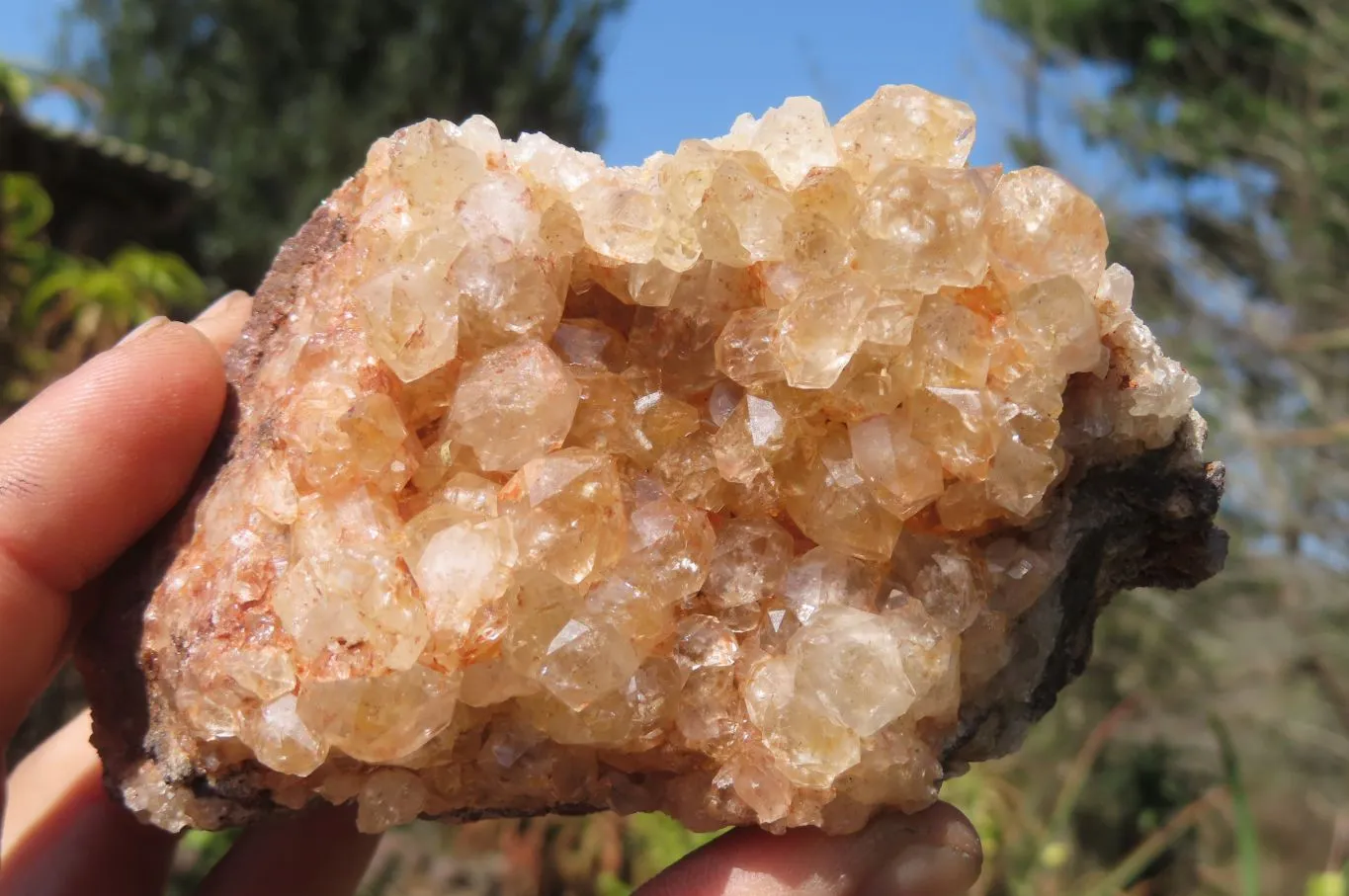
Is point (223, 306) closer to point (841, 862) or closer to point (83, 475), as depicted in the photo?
point (83, 475)

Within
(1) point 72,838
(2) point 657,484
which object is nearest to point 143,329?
(2) point 657,484

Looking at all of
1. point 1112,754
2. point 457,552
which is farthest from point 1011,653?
point 1112,754

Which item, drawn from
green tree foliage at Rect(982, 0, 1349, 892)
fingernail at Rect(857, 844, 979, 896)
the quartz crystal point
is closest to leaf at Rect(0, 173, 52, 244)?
the quartz crystal point

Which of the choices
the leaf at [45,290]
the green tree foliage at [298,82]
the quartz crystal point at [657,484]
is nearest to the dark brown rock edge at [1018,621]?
the quartz crystal point at [657,484]

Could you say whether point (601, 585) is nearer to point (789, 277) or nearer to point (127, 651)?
point (789, 277)

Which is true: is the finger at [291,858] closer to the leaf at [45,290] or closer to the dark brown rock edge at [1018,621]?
the dark brown rock edge at [1018,621]

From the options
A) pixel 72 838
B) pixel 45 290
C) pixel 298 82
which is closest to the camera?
pixel 72 838
